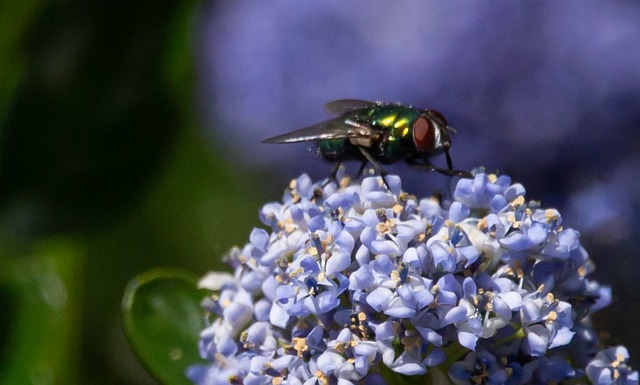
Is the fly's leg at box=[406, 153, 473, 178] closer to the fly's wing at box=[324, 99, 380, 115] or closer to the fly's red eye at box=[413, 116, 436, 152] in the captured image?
the fly's red eye at box=[413, 116, 436, 152]

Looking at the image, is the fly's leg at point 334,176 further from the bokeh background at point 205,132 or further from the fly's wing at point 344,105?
the bokeh background at point 205,132

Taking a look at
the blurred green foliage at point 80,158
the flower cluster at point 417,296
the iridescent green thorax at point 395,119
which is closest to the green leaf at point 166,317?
the flower cluster at point 417,296

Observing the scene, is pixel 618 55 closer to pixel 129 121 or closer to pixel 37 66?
pixel 129 121

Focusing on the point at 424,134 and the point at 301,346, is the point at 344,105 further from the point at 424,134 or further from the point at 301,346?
the point at 301,346

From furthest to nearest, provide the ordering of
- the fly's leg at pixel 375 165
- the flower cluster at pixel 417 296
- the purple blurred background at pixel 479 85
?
the purple blurred background at pixel 479 85 < the fly's leg at pixel 375 165 < the flower cluster at pixel 417 296

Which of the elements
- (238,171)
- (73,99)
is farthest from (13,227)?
(238,171)

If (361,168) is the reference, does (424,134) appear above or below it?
above

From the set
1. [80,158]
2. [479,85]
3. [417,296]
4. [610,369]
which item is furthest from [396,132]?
[80,158]
